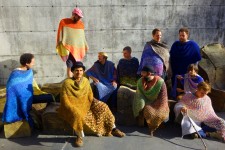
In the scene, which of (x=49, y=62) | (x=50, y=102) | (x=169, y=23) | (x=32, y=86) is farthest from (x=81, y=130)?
(x=169, y=23)

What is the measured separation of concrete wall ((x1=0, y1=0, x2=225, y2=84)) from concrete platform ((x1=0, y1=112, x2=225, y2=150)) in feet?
6.89

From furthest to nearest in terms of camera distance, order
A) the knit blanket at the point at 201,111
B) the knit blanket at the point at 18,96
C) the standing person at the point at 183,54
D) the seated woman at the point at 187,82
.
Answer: the standing person at the point at 183,54 < the seated woman at the point at 187,82 < the knit blanket at the point at 201,111 < the knit blanket at the point at 18,96

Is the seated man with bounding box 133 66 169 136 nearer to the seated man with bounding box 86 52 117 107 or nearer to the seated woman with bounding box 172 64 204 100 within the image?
the seated woman with bounding box 172 64 204 100

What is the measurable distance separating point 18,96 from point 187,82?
9.22ft

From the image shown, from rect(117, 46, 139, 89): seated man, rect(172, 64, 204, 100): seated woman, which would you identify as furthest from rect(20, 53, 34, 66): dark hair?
rect(172, 64, 204, 100): seated woman

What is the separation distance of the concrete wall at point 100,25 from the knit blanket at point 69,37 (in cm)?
74

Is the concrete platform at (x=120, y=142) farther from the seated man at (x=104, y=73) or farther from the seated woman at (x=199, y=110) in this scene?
the seated man at (x=104, y=73)

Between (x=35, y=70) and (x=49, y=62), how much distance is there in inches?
14.6

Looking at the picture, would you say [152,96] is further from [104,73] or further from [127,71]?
[104,73]

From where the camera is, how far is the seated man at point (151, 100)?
4.05 m

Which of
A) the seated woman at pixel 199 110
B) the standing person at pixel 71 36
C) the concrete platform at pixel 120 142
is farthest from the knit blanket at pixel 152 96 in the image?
the standing person at pixel 71 36

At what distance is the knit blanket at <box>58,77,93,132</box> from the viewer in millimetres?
3844

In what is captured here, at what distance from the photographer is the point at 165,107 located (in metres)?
4.11

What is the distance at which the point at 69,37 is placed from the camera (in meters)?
5.01
